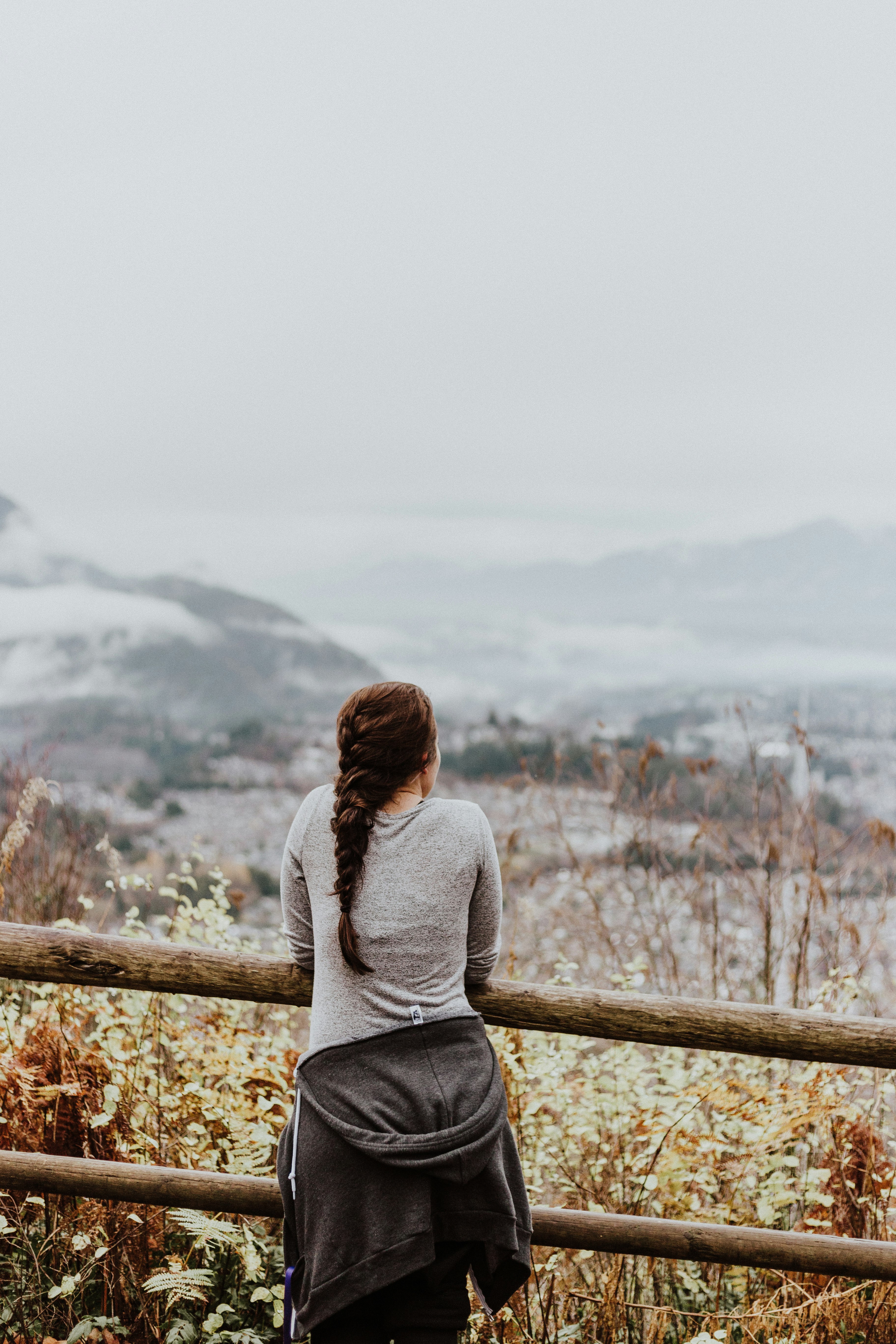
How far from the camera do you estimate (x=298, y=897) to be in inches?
93.4

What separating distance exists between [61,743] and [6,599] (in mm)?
188015

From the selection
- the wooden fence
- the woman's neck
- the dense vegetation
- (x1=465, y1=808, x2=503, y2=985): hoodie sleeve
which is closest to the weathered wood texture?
the wooden fence

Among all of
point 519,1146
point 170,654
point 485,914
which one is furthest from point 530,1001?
point 170,654

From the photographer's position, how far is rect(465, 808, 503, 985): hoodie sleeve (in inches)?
89.3

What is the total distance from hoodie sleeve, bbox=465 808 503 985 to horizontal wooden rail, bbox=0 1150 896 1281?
0.79 metres

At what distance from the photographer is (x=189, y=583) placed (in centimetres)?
19550

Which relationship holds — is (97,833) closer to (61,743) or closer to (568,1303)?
(61,743)

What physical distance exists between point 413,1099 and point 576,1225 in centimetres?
89

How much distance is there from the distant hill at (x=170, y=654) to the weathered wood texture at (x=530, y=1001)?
9325 cm

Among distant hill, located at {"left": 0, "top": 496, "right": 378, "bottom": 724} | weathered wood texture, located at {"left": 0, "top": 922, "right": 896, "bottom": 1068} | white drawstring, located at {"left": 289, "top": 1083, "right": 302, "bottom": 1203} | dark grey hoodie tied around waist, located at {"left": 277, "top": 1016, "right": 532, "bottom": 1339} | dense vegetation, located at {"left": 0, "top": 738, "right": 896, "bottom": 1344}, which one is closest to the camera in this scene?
dark grey hoodie tied around waist, located at {"left": 277, "top": 1016, "right": 532, "bottom": 1339}

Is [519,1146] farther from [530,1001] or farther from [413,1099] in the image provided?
[413,1099]

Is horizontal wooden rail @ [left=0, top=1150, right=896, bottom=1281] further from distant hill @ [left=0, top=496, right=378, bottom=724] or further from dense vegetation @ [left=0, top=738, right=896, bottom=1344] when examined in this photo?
distant hill @ [left=0, top=496, right=378, bottom=724]

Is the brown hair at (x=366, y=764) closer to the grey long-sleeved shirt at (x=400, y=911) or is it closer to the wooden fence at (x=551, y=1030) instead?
the grey long-sleeved shirt at (x=400, y=911)

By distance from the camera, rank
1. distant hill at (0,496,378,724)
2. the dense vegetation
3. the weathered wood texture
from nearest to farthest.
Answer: the weathered wood texture
the dense vegetation
distant hill at (0,496,378,724)
